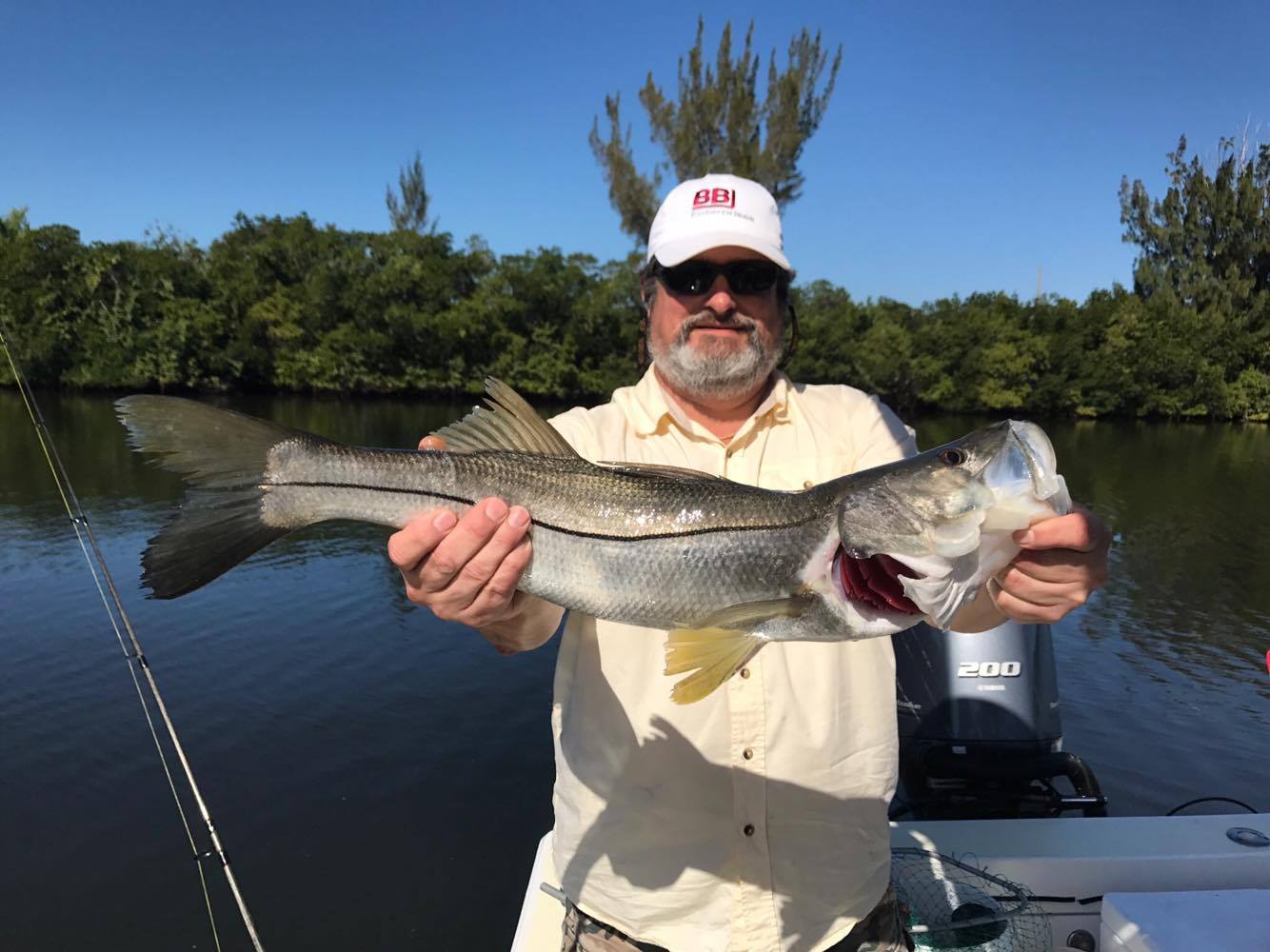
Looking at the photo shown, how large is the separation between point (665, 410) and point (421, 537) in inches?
44.2

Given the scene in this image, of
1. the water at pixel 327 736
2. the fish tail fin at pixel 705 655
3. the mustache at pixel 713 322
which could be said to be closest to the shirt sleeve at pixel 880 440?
the mustache at pixel 713 322

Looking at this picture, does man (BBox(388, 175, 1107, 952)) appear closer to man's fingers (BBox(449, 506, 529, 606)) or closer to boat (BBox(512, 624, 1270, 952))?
man's fingers (BBox(449, 506, 529, 606))

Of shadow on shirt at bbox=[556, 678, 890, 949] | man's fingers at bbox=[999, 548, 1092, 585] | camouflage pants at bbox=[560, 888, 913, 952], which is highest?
man's fingers at bbox=[999, 548, 1092, 585]

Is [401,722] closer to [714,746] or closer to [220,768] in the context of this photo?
[220,768]

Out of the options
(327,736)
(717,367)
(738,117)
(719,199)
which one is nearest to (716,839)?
(717,367)

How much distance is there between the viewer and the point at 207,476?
2.52m

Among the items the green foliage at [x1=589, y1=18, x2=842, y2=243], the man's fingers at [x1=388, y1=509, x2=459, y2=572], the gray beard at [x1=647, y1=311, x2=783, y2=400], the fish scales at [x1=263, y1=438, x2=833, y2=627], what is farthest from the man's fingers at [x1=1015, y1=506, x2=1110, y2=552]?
the green foliage at [x1=589, y1=18, x2=842, y2=243]

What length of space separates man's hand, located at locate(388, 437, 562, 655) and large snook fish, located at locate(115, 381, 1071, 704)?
8cm

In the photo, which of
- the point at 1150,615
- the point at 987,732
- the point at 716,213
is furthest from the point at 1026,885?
the point at 1150,615

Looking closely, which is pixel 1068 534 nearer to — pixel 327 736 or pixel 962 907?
pixel 962 907

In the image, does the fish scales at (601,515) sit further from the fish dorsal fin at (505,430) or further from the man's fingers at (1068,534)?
the man's fingers at (1068,534)

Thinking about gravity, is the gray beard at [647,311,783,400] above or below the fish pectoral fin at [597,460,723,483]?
above

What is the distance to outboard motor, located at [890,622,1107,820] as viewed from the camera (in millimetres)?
4652

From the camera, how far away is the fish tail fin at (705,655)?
217 centimetres
